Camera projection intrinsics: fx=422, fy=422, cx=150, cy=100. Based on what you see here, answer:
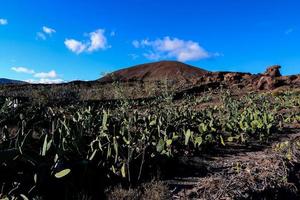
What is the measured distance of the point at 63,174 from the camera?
540cm

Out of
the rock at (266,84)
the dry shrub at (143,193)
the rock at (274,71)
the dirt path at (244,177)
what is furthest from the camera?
the rock at (274,71)

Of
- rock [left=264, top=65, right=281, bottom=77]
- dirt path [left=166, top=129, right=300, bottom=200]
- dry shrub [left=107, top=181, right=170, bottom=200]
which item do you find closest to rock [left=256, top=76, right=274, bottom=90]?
rock [left=264, top=65, right=281, bottom=77]

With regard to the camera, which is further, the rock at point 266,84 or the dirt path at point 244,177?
the rock at point 266,84

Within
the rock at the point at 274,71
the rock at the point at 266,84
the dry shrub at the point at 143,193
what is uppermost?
the rock at the point at 274,71

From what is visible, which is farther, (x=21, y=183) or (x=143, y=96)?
(x=143, y=96)

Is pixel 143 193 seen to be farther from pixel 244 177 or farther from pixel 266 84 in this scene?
pixel 266 84

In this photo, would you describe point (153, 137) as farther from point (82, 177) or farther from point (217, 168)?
point (82, 177)

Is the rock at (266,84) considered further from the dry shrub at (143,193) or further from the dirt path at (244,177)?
the dry shrub at (143,193)

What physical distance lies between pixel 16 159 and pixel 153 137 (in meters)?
3.72

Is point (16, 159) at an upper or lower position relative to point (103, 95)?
lower

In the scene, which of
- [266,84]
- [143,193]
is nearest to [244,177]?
[143,193]

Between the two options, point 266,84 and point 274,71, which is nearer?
point 266,84

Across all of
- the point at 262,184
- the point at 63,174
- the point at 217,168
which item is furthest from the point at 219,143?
the point at 63,174

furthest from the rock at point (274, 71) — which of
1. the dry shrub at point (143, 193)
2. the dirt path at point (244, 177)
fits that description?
the dry shrub at point (143, 193)
